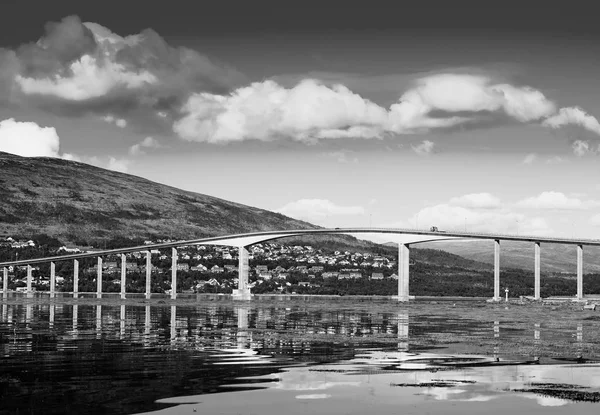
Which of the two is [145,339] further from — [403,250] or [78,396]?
[403,250]

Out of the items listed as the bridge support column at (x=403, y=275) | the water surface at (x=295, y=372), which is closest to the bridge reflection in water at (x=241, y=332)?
the water surface at (x=295, y=372)

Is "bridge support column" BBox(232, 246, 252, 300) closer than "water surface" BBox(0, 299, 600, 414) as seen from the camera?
No

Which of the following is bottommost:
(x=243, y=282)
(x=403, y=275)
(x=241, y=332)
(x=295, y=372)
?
(x=241, y=332)

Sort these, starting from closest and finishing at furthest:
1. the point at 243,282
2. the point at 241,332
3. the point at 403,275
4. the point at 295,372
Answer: the point at 295,372 → the point at 241,332 → the point at 403,275 → the point at 243,282

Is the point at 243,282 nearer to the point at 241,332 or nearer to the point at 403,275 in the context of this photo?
the point at 403,275

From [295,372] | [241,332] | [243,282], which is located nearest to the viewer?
[295,372]

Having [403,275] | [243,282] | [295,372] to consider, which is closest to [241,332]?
[295,372]

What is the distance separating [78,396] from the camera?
26938 mm

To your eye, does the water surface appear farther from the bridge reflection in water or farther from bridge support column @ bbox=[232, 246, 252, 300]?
bridge support column @ bbox=[232, 246, 252, 300]

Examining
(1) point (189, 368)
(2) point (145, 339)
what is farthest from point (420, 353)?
(2) point (145, 339)

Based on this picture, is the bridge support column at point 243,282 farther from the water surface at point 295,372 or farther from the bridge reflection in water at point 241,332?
the water surface at point 295,372

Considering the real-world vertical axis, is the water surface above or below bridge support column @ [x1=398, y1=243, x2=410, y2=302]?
below

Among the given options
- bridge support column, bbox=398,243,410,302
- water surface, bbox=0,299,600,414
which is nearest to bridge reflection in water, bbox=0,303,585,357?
water surface, bbox=0,299,600,414

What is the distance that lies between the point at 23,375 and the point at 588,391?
65.1 feet
